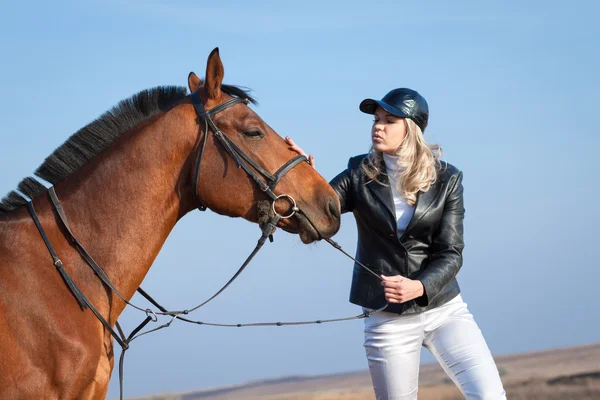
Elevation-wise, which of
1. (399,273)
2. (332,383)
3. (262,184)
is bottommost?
(332,383)

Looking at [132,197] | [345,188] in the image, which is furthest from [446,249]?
[132,197]

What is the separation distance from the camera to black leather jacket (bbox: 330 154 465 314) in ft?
12.7

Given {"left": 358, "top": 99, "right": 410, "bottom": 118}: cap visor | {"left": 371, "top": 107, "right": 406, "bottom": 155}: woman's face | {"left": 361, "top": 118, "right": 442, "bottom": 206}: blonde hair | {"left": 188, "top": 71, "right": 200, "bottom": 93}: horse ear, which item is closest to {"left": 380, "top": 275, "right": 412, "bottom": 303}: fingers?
{"left": 361, "top": 118, "right": 442, "bottom": 206}: blonde hair

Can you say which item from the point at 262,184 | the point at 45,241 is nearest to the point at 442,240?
the point at 262,184

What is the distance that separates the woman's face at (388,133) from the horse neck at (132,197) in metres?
1.06

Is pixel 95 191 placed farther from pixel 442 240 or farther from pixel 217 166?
pixel 442 240

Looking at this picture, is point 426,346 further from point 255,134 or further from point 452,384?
point 452,384

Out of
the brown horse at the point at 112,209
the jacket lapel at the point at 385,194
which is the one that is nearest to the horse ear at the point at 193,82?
the brown horse at the point at 112,209

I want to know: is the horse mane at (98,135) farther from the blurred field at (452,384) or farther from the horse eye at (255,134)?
the blurred field at (452,384)

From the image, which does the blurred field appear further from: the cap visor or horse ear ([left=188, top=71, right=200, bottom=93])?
horse ear ([left=188, top=71, right=200, bottom=93])

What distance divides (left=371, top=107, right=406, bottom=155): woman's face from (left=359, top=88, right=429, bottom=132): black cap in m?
0.06

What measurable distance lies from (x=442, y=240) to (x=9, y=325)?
215cm

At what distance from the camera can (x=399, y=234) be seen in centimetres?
396

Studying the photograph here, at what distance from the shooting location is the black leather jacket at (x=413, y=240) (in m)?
3.87
